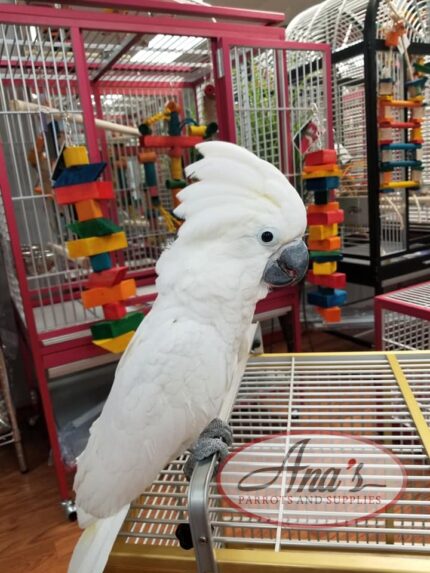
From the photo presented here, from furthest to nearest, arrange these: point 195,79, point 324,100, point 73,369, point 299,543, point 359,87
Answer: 1. point 195,79
2. point 359,87
3. point 324,100
4. point 73,369
5. point 299,543

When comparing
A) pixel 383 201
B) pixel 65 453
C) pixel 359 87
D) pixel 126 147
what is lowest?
pixel 65 453

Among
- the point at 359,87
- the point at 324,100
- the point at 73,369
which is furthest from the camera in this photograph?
the point at 359,87

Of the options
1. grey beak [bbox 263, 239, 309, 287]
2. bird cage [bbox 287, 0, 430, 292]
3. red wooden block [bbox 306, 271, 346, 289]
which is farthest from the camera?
bird cage [bbox 287, 0, 430, 292]

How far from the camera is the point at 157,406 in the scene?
0.70 metres

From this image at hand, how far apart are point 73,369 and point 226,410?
0.83 m

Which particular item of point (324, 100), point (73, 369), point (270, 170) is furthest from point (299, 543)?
point (324, 100)

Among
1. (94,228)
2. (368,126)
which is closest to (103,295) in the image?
(94,228)

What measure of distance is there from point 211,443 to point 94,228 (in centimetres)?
75

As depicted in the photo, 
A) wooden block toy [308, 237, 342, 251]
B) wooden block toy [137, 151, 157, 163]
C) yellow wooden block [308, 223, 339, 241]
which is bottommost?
wooden block toy [308, 237, 342, 251]

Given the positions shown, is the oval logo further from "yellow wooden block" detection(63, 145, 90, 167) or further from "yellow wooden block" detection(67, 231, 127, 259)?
"yellow wooden block" detection(63, 145, 90, 167)

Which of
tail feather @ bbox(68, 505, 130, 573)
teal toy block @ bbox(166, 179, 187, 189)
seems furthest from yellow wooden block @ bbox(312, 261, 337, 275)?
tail feather @ bbox(68, 505, 130, 573)

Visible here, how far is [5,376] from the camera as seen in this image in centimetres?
160

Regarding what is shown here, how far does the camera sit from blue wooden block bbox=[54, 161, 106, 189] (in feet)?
3.82

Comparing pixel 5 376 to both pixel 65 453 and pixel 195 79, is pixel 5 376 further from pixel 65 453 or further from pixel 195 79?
pixel 195 79
